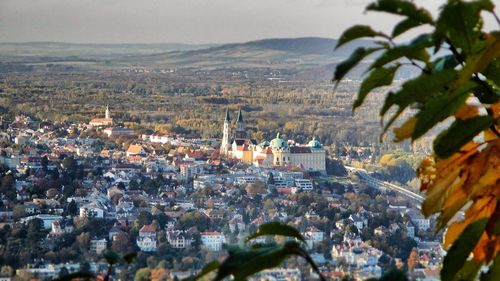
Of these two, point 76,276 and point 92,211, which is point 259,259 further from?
point 92,211

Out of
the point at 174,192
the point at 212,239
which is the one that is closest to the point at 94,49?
the point at 174,192

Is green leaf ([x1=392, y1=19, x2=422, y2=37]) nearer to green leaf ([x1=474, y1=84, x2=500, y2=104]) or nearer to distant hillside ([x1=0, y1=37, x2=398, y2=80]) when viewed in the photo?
green leaf ([x1=474, y1=84, x2=500, y2=104])

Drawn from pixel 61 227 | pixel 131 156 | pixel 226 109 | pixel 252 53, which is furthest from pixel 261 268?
pixel 252 53

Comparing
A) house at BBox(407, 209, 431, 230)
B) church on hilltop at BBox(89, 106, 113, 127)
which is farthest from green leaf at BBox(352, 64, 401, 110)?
church on hilltop at BBox(89, 106, 113, 127)

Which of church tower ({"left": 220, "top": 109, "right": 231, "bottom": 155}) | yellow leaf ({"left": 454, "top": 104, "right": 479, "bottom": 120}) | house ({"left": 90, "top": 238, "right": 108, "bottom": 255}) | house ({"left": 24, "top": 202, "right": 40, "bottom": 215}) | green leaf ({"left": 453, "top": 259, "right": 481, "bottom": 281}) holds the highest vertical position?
yellow leaf ({"left": 454, "top": 104, "right": 479, "bottom": 120})

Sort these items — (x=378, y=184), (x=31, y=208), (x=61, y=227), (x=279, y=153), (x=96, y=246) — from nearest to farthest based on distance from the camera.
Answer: (x=96, y=246), (x=61, y=227), (x=31, y=208), (x=378, y=184), (x=279, y=153)

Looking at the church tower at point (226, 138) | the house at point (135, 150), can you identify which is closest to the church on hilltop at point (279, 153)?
the church tower at point (226, 138)
